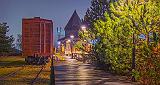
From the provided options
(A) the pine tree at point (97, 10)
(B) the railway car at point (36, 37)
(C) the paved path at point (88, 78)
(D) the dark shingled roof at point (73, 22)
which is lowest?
(C) the paved path at point (88, 78)

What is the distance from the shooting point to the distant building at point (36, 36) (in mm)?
40906

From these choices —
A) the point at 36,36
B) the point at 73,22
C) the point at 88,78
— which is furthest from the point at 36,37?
the point at 73,22

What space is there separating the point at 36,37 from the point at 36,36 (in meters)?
0.11

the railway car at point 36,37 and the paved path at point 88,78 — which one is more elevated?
the railway car at point 36,37

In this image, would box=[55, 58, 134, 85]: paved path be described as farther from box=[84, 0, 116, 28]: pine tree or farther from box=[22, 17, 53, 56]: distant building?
box=[84, 0, 116, 28]: pine tree

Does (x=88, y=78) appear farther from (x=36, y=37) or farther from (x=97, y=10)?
(x=97, y=10)

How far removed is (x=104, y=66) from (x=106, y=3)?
28.9 metres

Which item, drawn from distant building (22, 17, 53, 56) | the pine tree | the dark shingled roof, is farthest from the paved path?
the dark shingled roof

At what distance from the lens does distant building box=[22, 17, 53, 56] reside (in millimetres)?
40906

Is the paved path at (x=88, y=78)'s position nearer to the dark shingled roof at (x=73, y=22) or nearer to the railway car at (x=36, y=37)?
the railway car at (x=36, y=37)

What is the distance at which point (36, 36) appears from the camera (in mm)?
41469

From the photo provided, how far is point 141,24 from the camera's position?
2083 cm

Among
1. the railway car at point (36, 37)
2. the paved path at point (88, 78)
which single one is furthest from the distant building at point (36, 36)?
the paved path at point (88, 78)

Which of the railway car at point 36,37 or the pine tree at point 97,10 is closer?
the railway car at point 36,37
